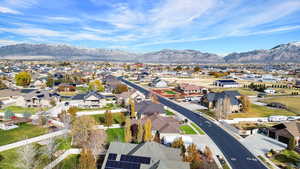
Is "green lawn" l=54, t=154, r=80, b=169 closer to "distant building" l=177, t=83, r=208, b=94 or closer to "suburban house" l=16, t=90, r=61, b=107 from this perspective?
"suburban house" l=16, t=90, r=61, b=107

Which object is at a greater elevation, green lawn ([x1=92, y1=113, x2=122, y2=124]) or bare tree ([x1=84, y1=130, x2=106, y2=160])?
bare tree ([x1=84, y1=130, x2=106, y2=160])

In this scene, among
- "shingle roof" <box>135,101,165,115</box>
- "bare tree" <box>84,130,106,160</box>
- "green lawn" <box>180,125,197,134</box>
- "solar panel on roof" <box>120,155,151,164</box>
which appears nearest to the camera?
"solar panel on roof" <box>120,155,151,164</box>

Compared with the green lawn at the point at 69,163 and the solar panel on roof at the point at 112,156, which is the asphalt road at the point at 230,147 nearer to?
the solar panel on roof at the point at 112,156

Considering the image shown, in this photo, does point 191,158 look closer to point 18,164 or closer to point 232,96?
point 18,164

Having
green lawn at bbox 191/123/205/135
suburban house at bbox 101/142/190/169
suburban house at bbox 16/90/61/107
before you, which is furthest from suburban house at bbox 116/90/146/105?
suburban house at bbox 101/142/190/169

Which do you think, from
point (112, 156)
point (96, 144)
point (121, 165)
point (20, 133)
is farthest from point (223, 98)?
point (20, 133)

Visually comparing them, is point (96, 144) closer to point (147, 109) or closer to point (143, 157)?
point (143, 157)
